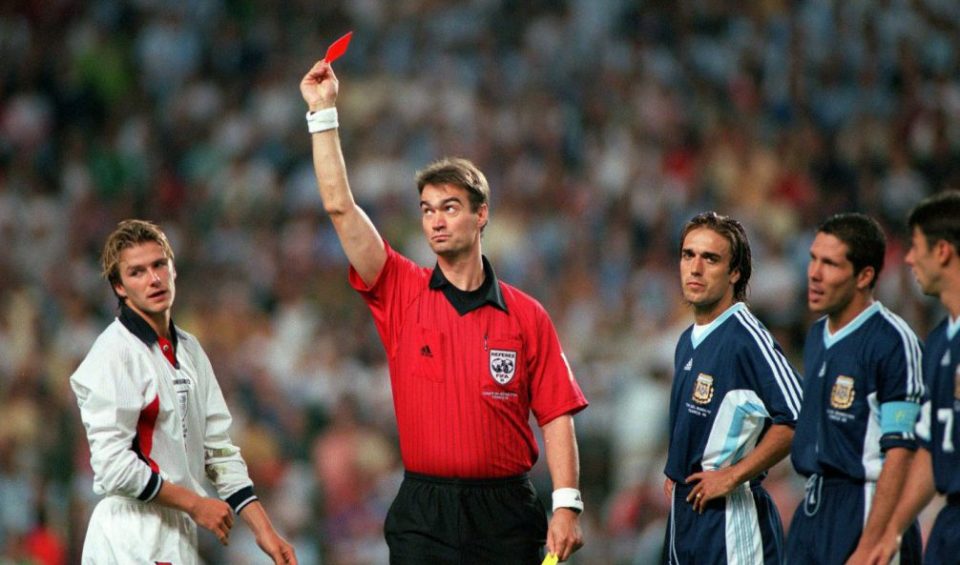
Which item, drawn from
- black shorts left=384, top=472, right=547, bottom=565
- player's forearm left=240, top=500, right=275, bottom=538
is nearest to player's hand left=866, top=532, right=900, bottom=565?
black shorts left=384, top=472, right=547, bottom=565

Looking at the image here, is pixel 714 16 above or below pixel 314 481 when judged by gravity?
above

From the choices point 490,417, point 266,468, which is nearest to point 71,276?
point 266,468

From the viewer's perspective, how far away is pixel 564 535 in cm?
447

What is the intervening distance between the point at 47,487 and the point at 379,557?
87.3 inches

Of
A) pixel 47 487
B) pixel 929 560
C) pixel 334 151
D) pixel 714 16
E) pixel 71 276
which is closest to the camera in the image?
pixel 929 560

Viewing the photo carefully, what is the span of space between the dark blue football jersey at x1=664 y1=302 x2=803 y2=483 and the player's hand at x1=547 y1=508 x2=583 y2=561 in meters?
0.50

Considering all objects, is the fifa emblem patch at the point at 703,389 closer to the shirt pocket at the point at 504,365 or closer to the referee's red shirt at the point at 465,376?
the referee's red shirt at the point at 465,376

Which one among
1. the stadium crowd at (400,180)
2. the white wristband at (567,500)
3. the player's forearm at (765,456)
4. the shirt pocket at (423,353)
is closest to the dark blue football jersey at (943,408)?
→ the player's forearm at (765,456)

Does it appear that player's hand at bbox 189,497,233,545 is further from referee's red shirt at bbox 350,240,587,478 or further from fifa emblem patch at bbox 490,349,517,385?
fifa emblem patch at bbox 490,349,517,385

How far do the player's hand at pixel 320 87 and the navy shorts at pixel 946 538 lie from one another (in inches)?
92.4

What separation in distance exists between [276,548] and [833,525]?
6.21ft

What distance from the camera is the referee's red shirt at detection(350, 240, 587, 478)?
15.0 ft

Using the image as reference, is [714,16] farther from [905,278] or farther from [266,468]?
[266,468]

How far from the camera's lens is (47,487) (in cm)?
872
